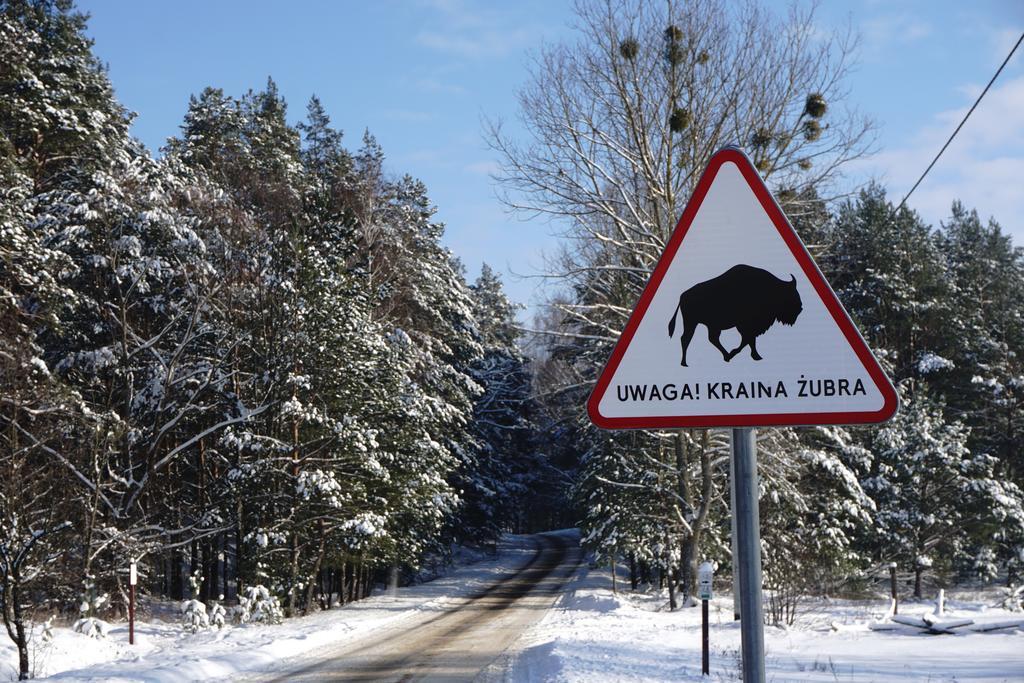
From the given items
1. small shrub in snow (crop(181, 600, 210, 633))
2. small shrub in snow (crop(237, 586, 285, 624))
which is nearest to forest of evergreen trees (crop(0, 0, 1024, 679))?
small shrub in snow (crop(237, 586, 285, 624))

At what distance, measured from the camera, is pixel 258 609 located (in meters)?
21.2

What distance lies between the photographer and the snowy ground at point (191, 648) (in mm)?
12859

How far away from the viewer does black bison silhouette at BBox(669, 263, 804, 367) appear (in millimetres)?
2566

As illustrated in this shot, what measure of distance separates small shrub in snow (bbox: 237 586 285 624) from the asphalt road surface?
9.47 feet

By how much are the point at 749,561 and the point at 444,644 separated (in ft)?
50.8

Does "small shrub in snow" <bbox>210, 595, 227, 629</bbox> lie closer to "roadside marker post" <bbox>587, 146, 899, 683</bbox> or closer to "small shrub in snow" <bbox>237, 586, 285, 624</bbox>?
"small shrub in snow" <bbox>237, 586, 285, 624</bbox>

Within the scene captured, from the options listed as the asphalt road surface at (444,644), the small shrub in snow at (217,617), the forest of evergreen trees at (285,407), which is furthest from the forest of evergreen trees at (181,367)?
the asphalt road surface at (444,644)

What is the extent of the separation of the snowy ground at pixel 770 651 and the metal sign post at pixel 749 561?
8.42 m

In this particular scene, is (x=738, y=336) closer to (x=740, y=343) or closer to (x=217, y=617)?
(x=740, y=343)

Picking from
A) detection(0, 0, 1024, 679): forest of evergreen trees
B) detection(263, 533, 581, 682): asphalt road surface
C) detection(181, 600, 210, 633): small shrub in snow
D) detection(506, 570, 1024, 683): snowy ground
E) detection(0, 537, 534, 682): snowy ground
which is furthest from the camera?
detection(181, 600, 210, 633): small shrub in snow

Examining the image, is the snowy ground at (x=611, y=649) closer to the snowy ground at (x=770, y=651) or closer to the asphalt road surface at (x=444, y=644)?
the snowy ground at (x=770, y=651)

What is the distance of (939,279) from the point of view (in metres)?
41.3

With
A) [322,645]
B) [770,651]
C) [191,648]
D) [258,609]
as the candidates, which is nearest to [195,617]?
[258,609]

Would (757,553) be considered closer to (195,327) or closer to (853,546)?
(195,327)
